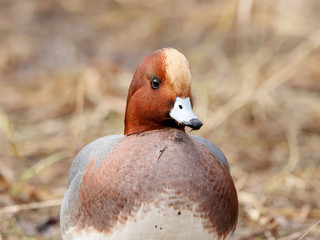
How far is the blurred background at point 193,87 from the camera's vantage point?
338 cm

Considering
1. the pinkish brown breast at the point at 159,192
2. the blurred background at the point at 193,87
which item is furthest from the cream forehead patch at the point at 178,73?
the blurred background at the point at 193,87

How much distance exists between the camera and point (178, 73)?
206 cm

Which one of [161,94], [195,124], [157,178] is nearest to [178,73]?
A: [161,94]

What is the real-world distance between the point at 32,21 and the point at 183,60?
5575 millimetres

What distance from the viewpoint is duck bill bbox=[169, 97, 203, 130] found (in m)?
1.93

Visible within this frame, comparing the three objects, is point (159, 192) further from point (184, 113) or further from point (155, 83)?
point (155, 83)

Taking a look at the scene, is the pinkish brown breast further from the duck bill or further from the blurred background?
the blurred background

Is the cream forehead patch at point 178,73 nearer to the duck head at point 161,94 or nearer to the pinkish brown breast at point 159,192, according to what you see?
the duck head at point 161,94

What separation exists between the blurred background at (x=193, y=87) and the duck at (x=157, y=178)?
78 centimetres

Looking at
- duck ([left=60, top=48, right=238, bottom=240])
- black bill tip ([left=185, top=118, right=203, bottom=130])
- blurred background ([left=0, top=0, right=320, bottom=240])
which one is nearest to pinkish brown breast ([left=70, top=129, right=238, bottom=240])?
duck ([left=60, top=48, right=238, bottom=240])

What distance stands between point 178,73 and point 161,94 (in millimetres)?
102

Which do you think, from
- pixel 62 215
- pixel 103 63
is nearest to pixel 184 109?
pixel 62 215

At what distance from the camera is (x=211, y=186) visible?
2.03 meters

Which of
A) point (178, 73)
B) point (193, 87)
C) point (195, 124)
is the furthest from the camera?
point (193, 87)
